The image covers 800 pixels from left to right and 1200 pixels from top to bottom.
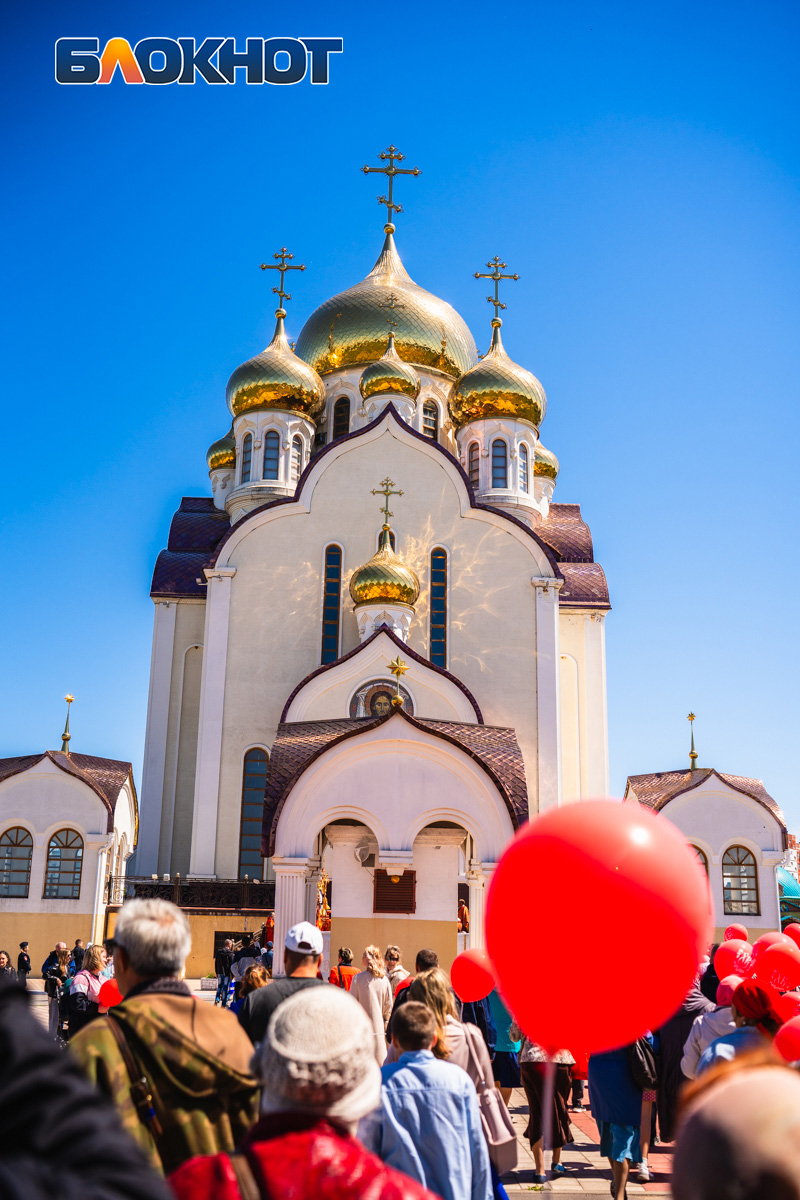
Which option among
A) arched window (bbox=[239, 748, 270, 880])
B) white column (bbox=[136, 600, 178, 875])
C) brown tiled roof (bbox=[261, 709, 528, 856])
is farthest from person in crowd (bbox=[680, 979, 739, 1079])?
white column (bbox=[136, 600, 178, 875])

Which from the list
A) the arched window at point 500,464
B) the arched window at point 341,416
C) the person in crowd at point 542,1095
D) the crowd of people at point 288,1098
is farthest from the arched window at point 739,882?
the crowd of people at point 288,1098

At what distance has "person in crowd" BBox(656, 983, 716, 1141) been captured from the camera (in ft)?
25.2

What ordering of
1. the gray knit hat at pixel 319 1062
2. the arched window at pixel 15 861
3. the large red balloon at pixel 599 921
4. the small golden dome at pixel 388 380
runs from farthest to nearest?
the small golden dome at pixel 388 380
the arched window at pixel 15 861
the large red balloon at pixel 599 921
the gray knit hat at pixel 319 1062

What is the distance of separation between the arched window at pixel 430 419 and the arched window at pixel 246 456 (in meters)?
4.49

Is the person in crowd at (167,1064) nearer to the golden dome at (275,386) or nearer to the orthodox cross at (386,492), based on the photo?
the orthodox cross at (386,492)

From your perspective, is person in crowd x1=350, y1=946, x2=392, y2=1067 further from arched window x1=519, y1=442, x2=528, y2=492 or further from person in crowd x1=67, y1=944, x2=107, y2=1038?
arched window x1=519, y1=442, x2=528, y2=492

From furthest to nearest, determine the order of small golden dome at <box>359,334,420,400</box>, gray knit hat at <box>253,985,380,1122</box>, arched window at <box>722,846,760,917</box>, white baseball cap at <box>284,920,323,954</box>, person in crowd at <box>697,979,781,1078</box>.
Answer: small golden dome at <box>359,334,420,400</box> → arched window at <box>722,846,760,917</box> → white baseball cap at <box>284,920,323,954</box> → person in crowd at <box>697,979,781,1078</box> → gray knit hat at <box>253,985,380,1122</box>

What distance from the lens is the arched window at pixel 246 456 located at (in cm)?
2739

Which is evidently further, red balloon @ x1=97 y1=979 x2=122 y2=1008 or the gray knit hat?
red balloon @ x1=97 y1=979 x2=122 y2=1008

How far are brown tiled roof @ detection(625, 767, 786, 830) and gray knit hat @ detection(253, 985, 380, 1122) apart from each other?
21309mm

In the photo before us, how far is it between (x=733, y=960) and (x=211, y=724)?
15989 mm

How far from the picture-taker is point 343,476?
24.0m

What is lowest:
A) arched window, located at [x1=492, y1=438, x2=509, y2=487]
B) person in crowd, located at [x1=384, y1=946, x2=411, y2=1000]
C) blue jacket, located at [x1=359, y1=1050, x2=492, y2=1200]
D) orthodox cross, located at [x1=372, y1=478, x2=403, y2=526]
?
blue jacket, located at [x1=359, y1=1050, x2=492, y2=1200]

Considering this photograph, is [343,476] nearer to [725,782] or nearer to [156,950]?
[725,782]
